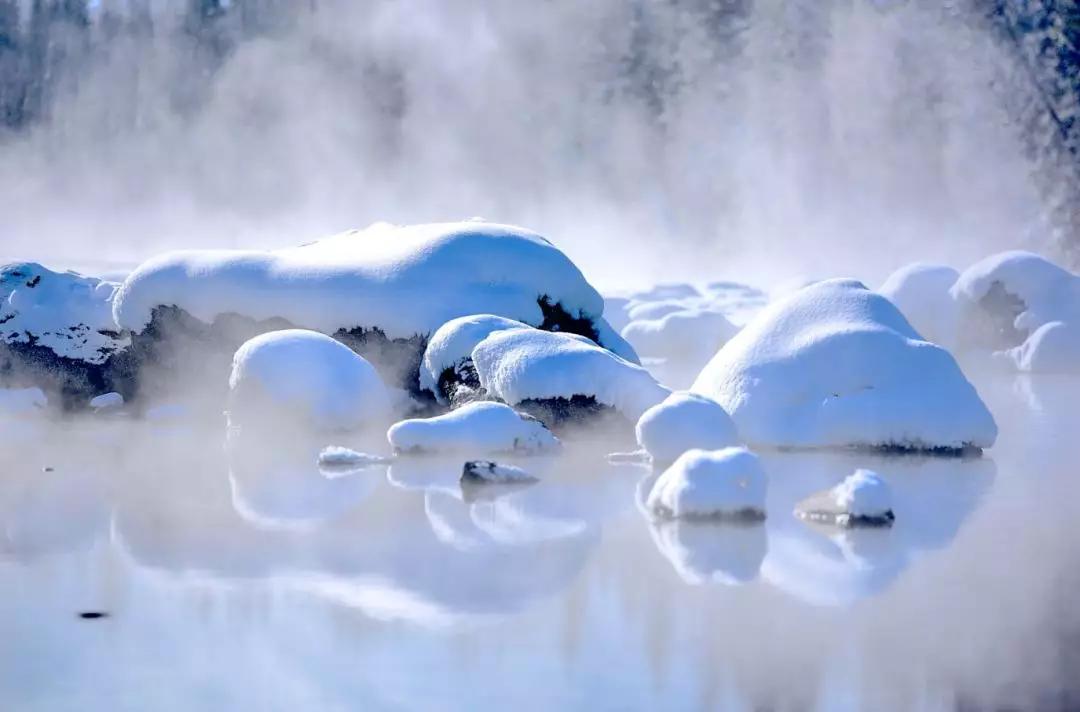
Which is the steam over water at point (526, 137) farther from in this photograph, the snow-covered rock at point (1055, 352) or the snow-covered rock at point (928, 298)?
the snow-covered rock at point (1055, 352)

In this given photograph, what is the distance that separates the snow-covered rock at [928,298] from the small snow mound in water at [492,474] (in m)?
12.1

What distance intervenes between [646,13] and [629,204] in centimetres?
541

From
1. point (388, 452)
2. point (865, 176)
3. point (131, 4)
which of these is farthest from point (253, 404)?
point (131, 4)

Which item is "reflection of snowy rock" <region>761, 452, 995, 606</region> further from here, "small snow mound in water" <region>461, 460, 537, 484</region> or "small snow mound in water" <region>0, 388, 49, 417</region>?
"small snow mound in water" <region>0, 388, 49, 417</region>

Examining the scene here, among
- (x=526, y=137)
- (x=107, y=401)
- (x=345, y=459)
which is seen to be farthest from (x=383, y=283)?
(x=526, y=137)

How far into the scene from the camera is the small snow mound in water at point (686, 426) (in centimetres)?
865

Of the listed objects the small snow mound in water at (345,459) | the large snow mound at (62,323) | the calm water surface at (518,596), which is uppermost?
the large snow mound at (62,323)

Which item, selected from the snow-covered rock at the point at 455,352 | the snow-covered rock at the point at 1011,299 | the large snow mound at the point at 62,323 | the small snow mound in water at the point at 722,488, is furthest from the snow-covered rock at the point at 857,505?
the snow-covered rock at the point at 1011,299

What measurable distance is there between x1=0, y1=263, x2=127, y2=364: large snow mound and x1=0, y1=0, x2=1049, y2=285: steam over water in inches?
928

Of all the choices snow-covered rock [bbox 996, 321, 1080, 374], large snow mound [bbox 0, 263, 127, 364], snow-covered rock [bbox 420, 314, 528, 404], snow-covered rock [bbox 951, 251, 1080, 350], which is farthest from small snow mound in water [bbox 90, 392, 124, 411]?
snow-covered rock [bbox 951, 251, 1080, 350]

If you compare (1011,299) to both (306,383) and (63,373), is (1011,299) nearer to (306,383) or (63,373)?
(306,383)

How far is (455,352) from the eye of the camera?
1055 centimetres

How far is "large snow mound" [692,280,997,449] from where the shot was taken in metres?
9.23

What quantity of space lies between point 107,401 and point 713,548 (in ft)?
25.1
